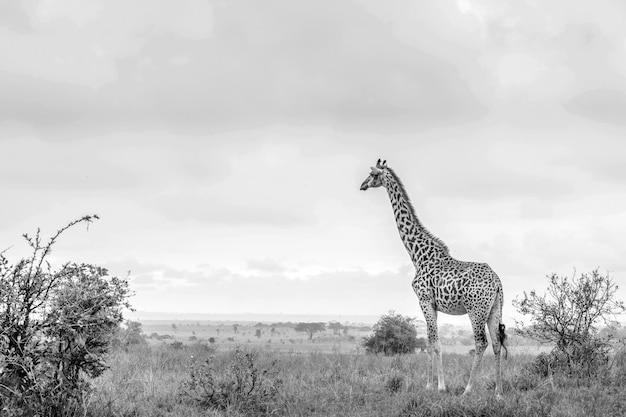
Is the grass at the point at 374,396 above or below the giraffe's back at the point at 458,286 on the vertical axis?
below

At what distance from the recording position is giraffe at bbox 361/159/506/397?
12.1 meters

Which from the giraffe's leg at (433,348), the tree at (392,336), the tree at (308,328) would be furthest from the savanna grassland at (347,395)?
the tree at (308,328)

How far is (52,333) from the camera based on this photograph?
9.16 metres

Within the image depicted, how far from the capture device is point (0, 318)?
8.84 m

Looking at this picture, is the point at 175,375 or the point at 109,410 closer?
the point at 109,410

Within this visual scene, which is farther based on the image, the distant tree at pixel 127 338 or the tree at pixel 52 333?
the distant tree at pixel 127 338

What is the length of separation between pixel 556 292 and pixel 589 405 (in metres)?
4.43

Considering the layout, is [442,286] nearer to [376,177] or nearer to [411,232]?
[411,232]

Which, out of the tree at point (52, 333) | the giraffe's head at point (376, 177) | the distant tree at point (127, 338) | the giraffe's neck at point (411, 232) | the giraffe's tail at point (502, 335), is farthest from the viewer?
the giraffe's head at point (376, 177)

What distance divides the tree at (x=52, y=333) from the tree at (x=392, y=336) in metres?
16.6

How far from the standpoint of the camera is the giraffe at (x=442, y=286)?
1211 cm

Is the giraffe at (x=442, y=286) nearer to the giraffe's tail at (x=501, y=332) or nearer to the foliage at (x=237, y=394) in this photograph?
the giraffe's tail at (x=501, y=332)

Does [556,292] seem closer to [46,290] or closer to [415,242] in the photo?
[415,242]

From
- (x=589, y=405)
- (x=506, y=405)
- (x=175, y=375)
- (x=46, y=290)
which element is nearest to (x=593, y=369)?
(x=589, y=405)
